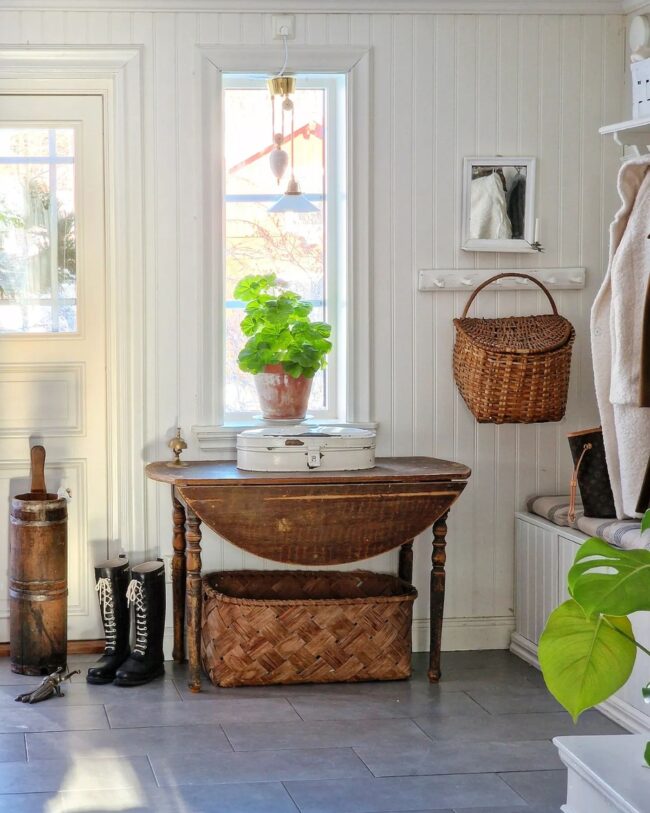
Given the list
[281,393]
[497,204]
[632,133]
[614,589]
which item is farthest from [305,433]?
[614,589]

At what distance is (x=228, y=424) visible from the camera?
3.97 meters

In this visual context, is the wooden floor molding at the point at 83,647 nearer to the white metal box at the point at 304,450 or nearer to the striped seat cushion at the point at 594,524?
the white metal box at the point at 304,450

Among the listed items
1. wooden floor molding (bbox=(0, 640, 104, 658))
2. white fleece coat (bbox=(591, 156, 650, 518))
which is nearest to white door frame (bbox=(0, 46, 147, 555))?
wooden floor molding (bbox=(0, 640, 104, 658))

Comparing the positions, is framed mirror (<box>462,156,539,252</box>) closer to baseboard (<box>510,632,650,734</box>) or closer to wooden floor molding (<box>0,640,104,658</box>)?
baseboard (<box>510,632,650,734</box>)

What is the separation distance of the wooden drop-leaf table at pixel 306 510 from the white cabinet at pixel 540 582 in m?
0.41

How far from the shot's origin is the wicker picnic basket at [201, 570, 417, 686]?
3.59 m

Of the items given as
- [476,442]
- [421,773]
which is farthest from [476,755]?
[476,442]

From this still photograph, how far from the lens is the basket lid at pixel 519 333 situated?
377 centimetres

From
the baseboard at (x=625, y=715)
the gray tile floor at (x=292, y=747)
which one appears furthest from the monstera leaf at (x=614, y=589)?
the baseboard at (x=625, y=715)

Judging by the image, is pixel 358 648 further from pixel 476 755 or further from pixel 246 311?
pixel 246 311

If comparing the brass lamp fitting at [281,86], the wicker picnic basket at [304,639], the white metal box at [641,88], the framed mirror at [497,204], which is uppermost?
the brass lamp fitting at [281,86]

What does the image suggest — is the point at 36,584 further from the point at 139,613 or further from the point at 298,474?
the point at 298,474

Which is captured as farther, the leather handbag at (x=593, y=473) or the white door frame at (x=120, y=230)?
the white door frame at (x=120, y=230)

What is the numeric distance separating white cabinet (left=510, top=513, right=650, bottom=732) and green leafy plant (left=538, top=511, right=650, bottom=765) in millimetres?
1567
